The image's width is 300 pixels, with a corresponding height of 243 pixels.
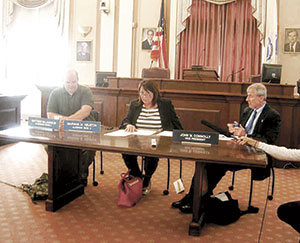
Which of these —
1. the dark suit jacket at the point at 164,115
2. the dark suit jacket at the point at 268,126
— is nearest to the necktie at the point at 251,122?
the dark suit jacket at the point at 268,126

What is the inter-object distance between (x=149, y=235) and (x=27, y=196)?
4.68ft

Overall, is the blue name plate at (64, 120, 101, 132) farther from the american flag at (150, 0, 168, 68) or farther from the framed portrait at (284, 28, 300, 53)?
the framed portrait at (284, 28, 300, 53)

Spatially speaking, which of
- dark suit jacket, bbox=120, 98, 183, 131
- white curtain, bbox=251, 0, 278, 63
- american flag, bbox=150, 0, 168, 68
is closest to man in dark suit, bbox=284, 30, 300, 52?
white curtain, bbox=251, 0, 278, 63

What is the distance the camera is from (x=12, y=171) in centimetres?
433

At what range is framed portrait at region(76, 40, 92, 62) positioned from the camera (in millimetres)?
9148

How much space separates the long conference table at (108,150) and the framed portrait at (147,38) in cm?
565

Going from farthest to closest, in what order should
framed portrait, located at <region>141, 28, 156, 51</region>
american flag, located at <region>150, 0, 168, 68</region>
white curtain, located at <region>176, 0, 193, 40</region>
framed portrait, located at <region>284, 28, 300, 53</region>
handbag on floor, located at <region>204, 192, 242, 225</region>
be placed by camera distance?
framed portrait, located at <region>141, 28, 156, 51</region> → white curtain, located at <region>176, 0, 193, 40</region> → american flag, located at <region>150, 0, 168, 68</region> → framed portrait, located at <region>284, 28, 300, 53</region> → handbag on floor, located at <region>204, 192, 242, 225</region>

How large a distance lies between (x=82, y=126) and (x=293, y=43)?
6207 millimetres

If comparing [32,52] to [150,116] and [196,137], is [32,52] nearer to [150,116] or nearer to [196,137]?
[150,116]

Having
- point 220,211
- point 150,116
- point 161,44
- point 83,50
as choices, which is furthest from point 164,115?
point 83,50

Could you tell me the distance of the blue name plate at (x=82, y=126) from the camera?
2.97 metres

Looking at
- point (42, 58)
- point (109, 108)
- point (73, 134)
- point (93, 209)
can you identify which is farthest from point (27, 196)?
point (42, 58)

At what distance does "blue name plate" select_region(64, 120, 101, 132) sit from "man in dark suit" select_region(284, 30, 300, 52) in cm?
609

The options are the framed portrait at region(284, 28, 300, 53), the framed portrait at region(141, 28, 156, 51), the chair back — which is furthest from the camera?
the framed portrait at region(141, 28, 156, 51)
